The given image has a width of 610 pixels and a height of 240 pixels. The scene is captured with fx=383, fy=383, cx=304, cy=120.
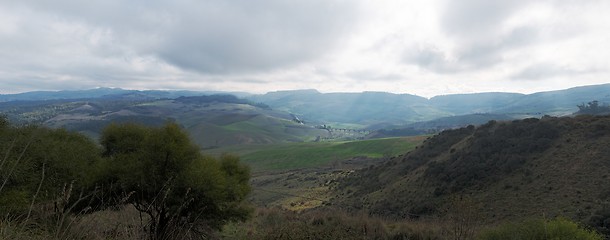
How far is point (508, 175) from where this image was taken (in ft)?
129

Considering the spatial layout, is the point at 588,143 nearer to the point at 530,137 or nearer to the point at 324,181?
the point at 530,137

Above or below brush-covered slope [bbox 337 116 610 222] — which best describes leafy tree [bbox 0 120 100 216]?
above

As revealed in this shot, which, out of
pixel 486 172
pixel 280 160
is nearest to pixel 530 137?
pixel 486 172

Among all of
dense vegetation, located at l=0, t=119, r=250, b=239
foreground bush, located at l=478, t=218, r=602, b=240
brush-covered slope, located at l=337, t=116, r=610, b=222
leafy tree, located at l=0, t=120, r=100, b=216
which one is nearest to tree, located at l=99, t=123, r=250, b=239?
dense vegetation, located at l=0, t=119, r=250, b=239

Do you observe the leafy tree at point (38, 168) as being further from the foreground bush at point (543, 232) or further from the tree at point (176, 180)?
the foreground bush at point (543, 232)

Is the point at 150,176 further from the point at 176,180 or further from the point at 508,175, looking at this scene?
the point at 508,175

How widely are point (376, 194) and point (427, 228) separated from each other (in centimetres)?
2303

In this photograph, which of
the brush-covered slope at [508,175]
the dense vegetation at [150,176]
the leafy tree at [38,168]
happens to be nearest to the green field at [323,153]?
the brush-covered slope at [508,175]

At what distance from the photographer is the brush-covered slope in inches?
1256

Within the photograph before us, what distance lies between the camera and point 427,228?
2556 cm

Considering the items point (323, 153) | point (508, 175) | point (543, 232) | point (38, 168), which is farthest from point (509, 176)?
point (323, 153)

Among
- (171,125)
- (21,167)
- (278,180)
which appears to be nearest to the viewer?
(21,167)

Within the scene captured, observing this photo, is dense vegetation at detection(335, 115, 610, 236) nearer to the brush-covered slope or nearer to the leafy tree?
the brush-covered slope

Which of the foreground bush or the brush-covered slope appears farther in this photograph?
the brush-covered slope
